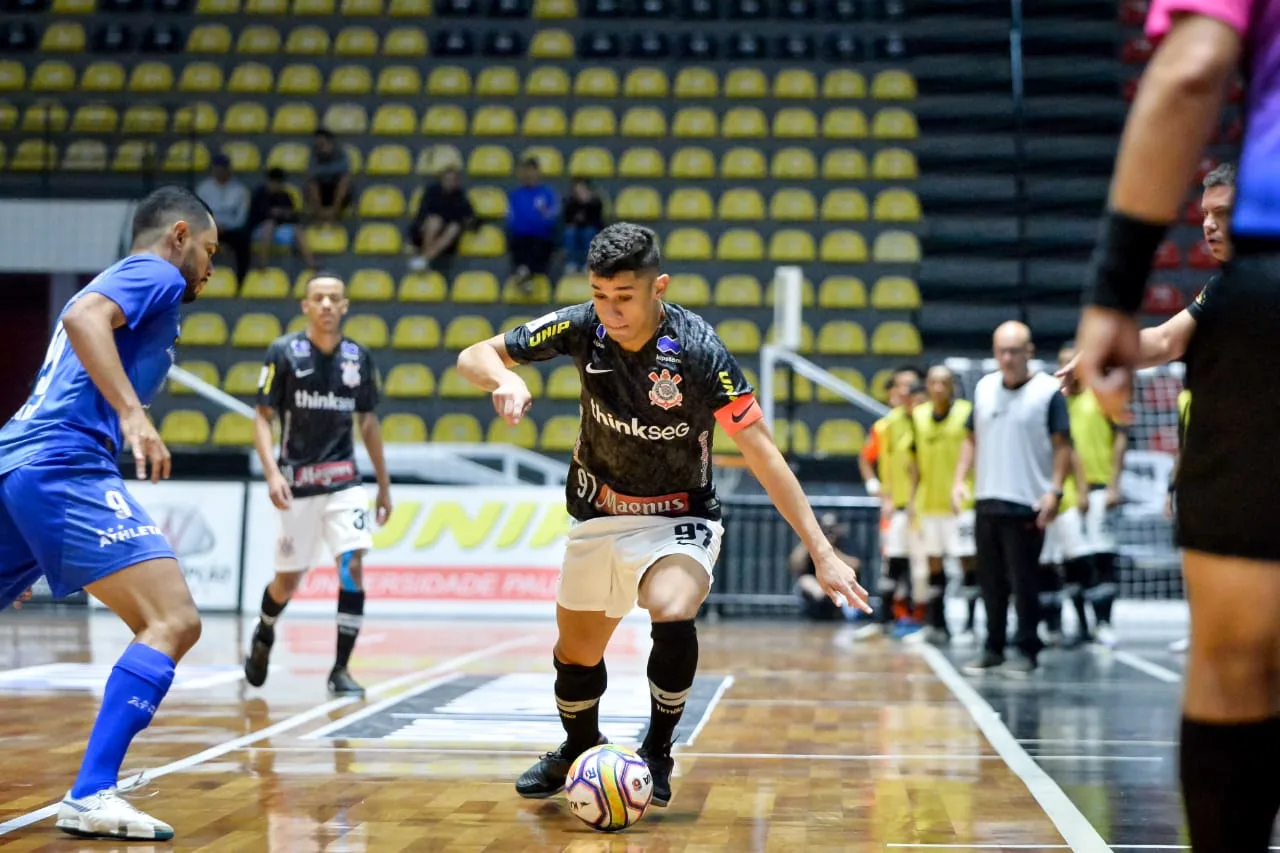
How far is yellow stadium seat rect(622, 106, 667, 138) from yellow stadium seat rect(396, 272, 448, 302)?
3522 mm

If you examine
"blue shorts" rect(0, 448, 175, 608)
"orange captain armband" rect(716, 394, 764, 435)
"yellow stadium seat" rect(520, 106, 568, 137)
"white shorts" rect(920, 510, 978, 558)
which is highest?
"yellow stadium seat" rect(520, 106, 568, 137)

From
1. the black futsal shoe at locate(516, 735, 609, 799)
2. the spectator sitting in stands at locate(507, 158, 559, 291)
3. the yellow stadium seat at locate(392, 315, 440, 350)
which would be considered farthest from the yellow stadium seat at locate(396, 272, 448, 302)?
the black futsal shoe at locate(516, 735, 609, 799)

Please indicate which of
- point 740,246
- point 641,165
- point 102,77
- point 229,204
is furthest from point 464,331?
point 102,77

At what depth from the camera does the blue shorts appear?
472 cm

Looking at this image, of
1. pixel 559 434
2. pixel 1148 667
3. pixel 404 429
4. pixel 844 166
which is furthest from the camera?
pixel 844 166

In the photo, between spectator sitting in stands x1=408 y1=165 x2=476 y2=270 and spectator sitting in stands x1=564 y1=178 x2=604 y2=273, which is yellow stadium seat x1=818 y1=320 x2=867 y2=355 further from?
spectator sitting in stands x1=408 y1=165 x2=476 y2=270

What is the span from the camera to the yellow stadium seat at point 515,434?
18.2 m

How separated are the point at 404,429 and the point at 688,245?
14.4 ft

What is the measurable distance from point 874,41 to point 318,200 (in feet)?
26.5

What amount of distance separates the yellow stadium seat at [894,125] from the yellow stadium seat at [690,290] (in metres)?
3.73

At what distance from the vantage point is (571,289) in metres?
19.2

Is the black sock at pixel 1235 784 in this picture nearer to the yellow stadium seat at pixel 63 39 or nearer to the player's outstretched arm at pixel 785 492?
the player's outstretched arm at pixel 785 492

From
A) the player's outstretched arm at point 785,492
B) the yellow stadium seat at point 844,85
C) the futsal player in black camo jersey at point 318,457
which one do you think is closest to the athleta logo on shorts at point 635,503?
the player's outstretched arm at point 785,492

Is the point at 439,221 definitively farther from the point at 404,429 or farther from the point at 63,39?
the point at 63,39
